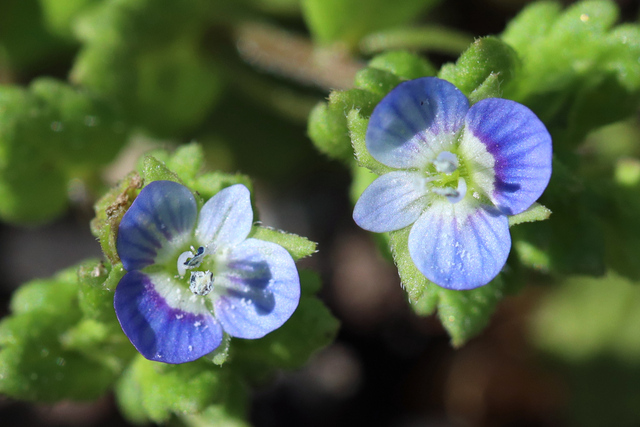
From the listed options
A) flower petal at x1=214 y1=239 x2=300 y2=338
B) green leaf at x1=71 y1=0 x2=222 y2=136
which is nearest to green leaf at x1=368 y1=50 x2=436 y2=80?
flower petal at x1=214 y1=239 x2=300 y2=338

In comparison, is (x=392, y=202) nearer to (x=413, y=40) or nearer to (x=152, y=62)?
(x=413, y=40)

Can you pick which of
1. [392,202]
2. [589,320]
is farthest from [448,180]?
[589,320]

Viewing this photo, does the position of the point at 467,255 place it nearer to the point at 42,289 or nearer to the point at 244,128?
the point at 42,289

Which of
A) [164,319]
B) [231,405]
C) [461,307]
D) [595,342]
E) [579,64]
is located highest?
[579,64]

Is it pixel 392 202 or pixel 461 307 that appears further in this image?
pixel 461 307

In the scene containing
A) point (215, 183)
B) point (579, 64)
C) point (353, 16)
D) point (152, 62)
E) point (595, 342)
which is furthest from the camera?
point (595, 342)

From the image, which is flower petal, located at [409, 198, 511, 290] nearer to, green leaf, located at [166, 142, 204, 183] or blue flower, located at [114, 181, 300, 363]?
blue flower, located at [114, 181, 300, 363]

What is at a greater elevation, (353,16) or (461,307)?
(353,16)

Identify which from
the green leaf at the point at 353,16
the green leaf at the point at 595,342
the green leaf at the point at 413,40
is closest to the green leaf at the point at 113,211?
the green leaf at the point at 353,16

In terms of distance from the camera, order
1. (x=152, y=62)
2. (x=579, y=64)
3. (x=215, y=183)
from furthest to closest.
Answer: (x=152, y=62), (x=579, y=64), (x=215, y=183)
